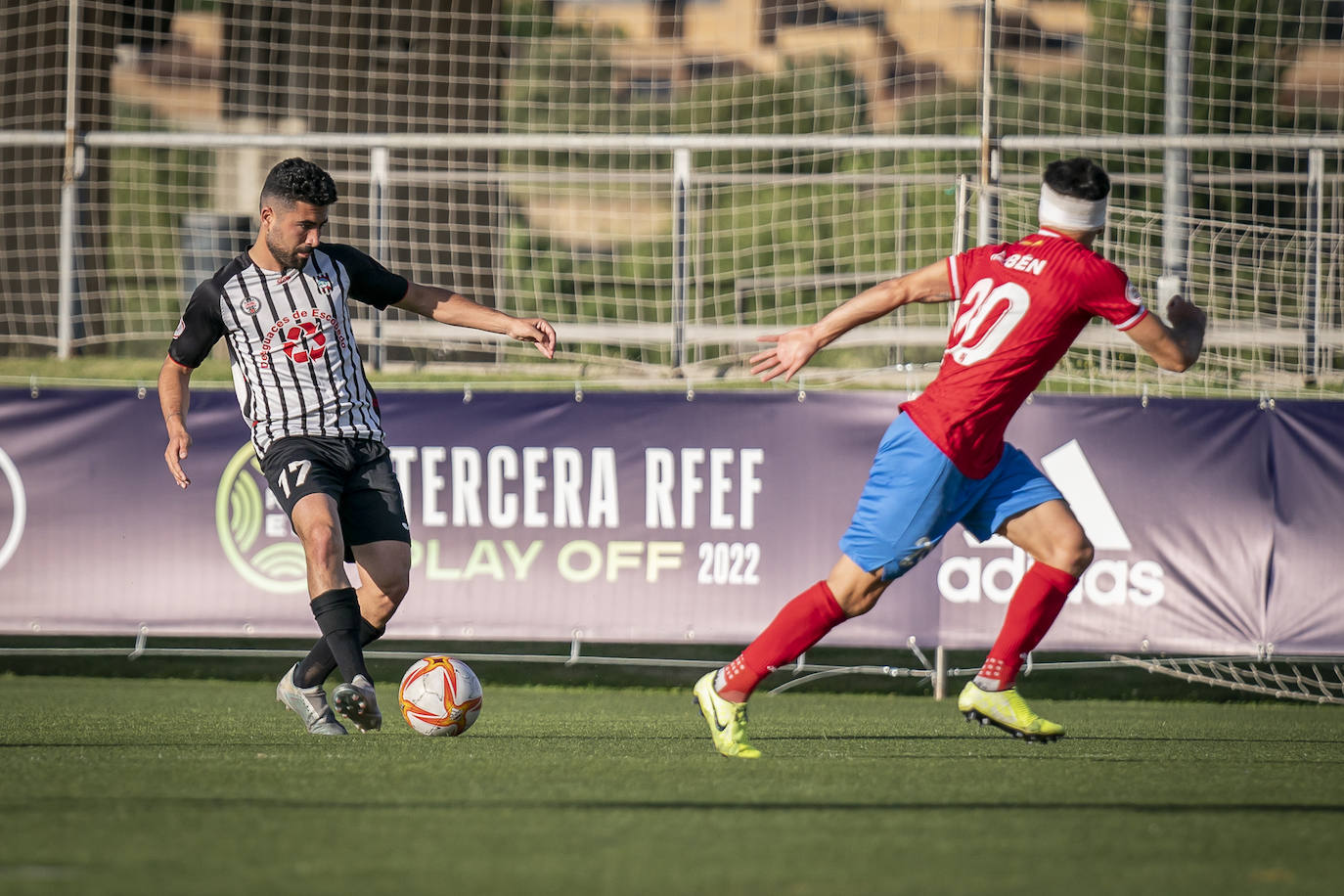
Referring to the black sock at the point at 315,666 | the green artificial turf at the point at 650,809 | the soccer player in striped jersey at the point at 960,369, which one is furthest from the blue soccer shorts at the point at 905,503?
the black sock at the point at 315,666

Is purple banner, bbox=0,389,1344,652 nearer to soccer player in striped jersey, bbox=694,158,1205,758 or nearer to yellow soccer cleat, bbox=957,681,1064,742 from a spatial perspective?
yellow soccer cleat, bbox=957,681,1064,742

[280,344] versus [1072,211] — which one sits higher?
[1072,211]

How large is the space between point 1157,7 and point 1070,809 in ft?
46.6

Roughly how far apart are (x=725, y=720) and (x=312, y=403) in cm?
194

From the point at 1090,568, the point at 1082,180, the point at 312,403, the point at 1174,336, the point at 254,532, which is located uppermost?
the point at 1082,180

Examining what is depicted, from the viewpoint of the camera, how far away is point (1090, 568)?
825cm

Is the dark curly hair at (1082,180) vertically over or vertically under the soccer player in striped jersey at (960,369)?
over

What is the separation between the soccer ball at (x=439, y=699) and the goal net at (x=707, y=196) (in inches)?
136

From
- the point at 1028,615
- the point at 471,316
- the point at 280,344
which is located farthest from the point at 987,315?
the point at 280,344

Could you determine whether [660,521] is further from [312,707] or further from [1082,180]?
[1082,180]

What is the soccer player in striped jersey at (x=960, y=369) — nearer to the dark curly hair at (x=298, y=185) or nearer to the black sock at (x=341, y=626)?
the black sock at (x=341, y=626)

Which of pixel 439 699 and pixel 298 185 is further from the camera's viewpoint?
pixel 439 699

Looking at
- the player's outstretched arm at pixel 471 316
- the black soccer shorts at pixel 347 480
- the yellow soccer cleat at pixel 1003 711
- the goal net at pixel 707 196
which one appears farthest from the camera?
the goal net at pixel 707 196

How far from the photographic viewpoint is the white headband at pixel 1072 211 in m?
5.47
